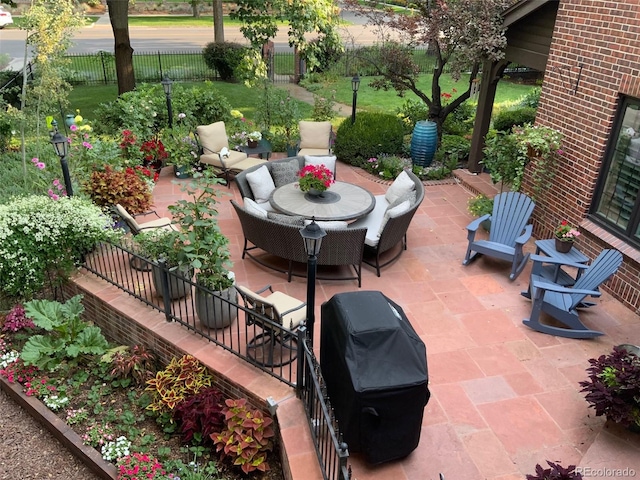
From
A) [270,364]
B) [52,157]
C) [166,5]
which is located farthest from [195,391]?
[166,5]

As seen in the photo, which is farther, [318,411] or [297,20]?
[297,20]

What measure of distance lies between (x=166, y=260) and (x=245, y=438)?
2.01 m

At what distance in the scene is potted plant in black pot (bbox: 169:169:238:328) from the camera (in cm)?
500

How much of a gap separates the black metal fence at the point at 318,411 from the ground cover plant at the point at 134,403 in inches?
18.1

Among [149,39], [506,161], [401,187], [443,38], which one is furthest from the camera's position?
[149,39]

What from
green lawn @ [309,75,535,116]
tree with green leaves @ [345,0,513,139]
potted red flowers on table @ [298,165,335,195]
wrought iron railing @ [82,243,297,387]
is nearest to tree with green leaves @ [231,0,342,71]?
tree with green leaves @ [345,0,513,139]

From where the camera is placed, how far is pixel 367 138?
1024cm

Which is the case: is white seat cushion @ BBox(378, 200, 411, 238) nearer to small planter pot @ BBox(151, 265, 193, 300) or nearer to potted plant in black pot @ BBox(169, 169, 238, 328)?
potted plant in black pot @ BBox(169, 169, 238, 328)

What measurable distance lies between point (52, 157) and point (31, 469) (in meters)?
5.20

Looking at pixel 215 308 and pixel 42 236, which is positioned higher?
pixel 42 236

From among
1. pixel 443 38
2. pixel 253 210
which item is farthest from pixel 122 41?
pixel 253 210

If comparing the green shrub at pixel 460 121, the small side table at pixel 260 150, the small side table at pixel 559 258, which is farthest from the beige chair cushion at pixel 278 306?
the green shrub at pixel 460 121

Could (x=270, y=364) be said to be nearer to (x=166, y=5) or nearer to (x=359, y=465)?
(x=359, y=465)

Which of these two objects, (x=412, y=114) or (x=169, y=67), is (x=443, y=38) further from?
(x=169, y=67)
